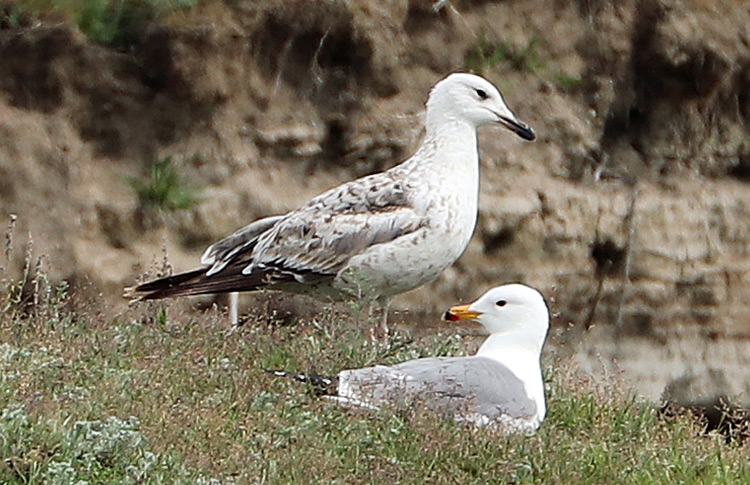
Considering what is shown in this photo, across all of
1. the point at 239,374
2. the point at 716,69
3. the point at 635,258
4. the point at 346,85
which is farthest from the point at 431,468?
the point at 716,69

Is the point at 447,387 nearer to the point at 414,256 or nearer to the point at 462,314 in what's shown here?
the point at 462,314

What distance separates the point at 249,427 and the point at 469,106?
3.59m

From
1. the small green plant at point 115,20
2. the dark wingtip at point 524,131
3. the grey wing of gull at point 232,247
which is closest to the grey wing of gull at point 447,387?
the dark wingtip at point 524,131

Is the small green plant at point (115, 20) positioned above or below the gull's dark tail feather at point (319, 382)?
below

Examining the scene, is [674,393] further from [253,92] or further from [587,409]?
[587,409]

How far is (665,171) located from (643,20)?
4.75 feet

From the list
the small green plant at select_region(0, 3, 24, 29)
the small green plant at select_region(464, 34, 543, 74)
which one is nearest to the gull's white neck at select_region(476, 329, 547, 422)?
the small green plant at select_region(0, 3, 24, 29)

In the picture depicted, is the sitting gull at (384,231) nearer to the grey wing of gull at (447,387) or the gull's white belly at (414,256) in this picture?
the gull's white belly at (414,256)

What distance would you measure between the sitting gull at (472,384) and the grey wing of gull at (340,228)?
1439mm

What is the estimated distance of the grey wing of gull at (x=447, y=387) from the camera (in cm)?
655

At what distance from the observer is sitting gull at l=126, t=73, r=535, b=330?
28.5 ft

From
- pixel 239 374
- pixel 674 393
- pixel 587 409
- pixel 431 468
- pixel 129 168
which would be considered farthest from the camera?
pixel 674 393

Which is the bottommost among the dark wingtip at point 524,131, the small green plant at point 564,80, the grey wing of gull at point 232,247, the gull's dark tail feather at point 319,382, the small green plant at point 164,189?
the small green plant at point 564,80

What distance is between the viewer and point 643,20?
14.7 metres
